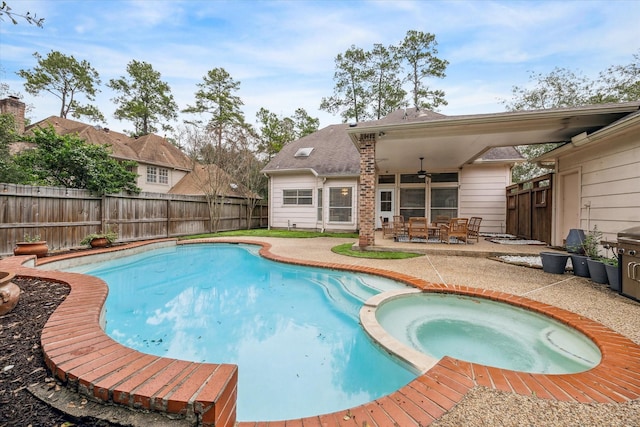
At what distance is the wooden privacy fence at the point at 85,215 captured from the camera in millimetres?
6383

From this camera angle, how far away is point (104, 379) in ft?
4.83

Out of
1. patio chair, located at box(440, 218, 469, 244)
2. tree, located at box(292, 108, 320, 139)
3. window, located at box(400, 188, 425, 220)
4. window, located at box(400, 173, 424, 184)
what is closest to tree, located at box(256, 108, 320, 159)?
tree, located at box(292, 108, 320, 139)

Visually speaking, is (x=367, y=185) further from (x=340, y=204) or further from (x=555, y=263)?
(x=340, y=204)

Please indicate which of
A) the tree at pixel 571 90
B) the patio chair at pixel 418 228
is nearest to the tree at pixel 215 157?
the patio chair at pixel 418 228

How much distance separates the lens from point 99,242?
767 cm

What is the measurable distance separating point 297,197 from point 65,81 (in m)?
21.6

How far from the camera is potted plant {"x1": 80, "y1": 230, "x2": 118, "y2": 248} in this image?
757 centimetres

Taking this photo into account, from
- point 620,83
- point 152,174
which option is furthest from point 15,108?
Answer: point 620,83

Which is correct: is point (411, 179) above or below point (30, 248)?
above

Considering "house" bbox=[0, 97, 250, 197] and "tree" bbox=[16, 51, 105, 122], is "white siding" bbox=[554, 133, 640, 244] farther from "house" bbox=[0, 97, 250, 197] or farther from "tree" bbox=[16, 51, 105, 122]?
"tree" bbox=[16, 51, 105, 122]

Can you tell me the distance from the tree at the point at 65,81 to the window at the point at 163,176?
993 cm

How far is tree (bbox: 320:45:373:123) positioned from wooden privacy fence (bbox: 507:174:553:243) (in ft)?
41.8

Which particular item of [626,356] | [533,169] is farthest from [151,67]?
[533,169]

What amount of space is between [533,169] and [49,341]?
25.2 m
